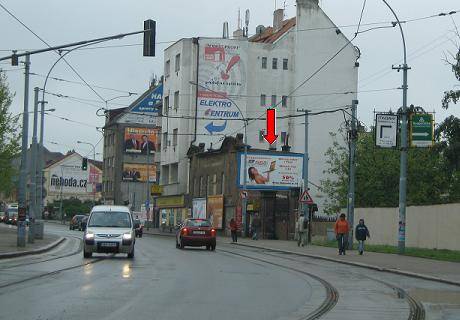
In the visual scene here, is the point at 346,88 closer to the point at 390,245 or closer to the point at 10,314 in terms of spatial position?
the point at 390,245

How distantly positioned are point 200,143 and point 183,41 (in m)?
9.79

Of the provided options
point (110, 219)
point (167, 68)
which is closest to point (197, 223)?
point (110, 219)

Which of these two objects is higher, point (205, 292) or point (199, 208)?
point (199, 208)

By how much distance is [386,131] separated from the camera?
3372 centimetres

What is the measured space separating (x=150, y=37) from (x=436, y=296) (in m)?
10.7

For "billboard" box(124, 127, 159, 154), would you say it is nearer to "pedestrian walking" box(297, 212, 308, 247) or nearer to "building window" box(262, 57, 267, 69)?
"building window" box(262, 57, 267, 69)

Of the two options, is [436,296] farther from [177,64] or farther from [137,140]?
[137,140]

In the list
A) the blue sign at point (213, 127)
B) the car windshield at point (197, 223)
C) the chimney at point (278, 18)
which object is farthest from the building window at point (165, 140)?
the car windshield at point (197, 223)

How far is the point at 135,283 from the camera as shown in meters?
17.2

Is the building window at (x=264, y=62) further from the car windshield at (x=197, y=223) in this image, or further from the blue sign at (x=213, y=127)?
the car windshield at (x=197, y=223)

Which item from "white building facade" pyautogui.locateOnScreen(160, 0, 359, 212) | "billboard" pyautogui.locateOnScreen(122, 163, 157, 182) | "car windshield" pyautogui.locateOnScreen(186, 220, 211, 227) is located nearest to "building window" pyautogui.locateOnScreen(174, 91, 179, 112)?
"white building facade" pyautogui.locateOnScreen(160, 0, 359, 212)

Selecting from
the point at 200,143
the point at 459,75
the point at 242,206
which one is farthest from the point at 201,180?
the point at 459,75

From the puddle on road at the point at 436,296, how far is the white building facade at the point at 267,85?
2160 inches

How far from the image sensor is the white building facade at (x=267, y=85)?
73.8 m
